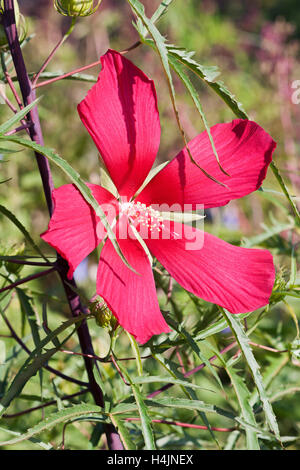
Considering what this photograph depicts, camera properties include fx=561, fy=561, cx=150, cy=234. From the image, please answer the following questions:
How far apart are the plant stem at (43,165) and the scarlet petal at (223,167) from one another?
0.15 m

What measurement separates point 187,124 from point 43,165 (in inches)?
65.3

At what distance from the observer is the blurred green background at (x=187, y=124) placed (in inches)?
44.4

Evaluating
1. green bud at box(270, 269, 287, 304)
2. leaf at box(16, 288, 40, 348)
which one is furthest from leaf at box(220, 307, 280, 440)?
leaf at box(16, 288, 40, 348)

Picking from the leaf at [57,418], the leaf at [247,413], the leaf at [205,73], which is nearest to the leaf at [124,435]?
the leaf at [57,418]

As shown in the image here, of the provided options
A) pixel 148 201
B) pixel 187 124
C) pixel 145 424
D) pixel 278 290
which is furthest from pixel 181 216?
pixel 187 124

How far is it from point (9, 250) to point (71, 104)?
1647 mm

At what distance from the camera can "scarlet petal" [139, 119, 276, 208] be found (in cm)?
61

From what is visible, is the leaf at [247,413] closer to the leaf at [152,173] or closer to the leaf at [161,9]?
the leaf at [152,173]

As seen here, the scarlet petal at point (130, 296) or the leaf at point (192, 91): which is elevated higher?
the leaf at point (192, 91)

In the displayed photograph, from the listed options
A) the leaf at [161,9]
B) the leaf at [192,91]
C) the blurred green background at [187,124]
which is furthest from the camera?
the blurred green background at [187,124]

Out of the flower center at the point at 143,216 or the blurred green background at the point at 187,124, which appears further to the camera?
the blurred green background at the point at 187,124

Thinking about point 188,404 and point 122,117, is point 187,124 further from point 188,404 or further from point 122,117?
point 188,404

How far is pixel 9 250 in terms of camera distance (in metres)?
0.81
